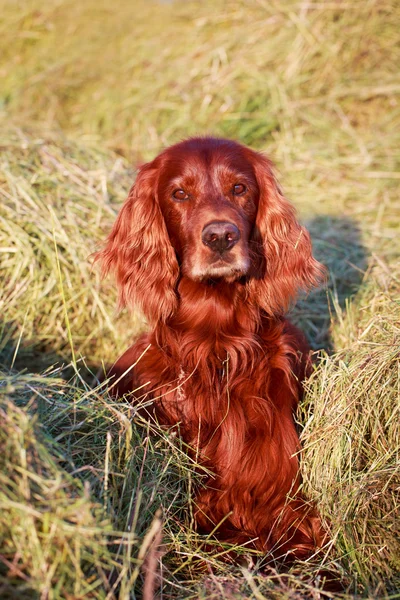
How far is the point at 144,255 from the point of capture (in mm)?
3238

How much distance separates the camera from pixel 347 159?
5645 millimetres

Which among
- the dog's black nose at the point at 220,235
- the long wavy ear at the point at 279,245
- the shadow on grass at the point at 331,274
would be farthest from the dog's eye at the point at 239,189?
the shadow on grass at the point at 331,274

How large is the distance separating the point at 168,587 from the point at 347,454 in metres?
0.87

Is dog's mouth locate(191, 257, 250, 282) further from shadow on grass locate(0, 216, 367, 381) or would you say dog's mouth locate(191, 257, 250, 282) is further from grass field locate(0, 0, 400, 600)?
shadow on grass locate(0, 216, 367, 381)

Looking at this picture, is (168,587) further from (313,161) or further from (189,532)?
(313,161)

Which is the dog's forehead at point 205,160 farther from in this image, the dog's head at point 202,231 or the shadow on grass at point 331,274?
the shadow on grass at point 331,274

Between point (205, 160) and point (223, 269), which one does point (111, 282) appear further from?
point (223, 269)

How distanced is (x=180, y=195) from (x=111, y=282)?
117 cm

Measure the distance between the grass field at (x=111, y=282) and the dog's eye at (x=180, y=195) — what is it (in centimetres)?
74

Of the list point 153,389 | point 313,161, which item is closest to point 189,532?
point 153,389

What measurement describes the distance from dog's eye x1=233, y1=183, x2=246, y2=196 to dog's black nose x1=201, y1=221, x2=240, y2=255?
1.12 ft

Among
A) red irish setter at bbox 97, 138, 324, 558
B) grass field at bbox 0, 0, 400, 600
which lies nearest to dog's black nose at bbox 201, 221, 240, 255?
red irish setter at bbox 97, 138, 324, 558

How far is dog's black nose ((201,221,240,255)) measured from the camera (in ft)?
9.27

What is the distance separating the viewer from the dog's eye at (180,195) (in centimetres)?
314
